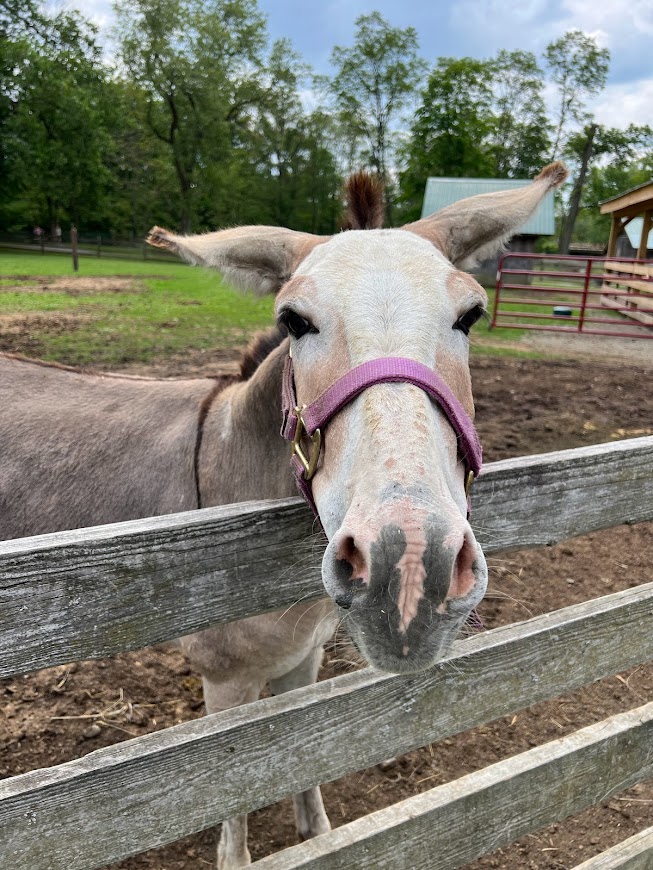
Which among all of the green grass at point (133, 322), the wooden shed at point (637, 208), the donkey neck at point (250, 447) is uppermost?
the wooden shed at point (637, 208)

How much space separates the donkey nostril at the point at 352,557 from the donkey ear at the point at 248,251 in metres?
1.22

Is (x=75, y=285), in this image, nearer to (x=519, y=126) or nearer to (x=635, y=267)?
(x=635, y=267)

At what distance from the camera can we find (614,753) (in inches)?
77.9

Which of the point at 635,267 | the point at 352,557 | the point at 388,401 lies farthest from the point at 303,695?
the point at 635,267

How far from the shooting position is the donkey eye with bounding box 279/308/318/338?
1702mm

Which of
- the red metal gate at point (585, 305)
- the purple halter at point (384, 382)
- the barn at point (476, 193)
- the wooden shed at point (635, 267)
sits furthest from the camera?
the barn at point (476, 193)

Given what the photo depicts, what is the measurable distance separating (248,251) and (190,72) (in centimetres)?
5015

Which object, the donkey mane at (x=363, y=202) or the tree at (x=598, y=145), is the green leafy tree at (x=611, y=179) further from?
the donkey mane at (x=363, y=202)

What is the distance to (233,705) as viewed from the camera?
2426 millimetres

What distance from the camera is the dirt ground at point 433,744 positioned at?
2650mm

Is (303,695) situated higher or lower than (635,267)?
lower

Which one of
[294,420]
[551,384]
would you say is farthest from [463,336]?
[551,384]

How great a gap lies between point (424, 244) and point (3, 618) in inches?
59.4

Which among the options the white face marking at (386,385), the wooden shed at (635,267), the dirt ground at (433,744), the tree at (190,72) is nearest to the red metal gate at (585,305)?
the wooden shed at (635,267)
